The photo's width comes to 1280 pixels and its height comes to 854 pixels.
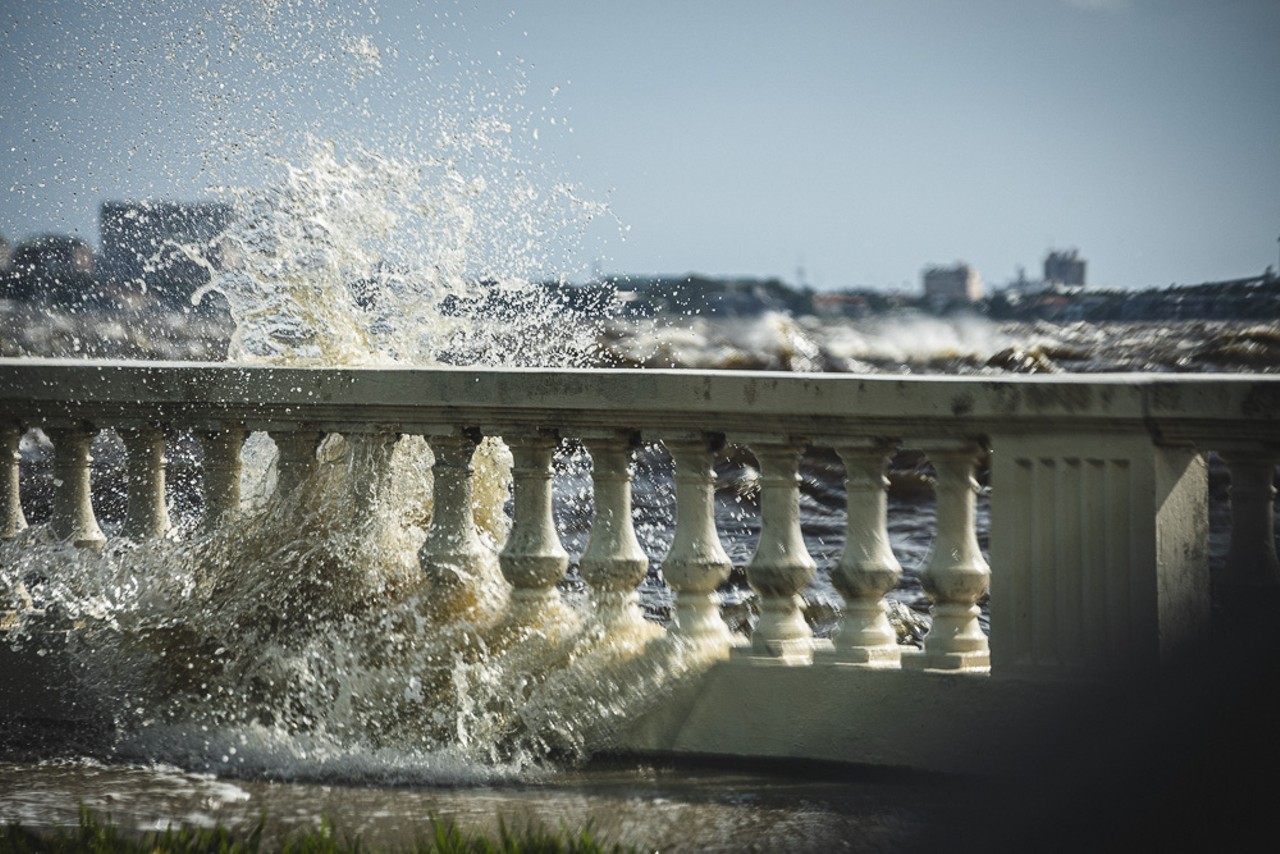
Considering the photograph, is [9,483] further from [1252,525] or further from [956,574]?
[1252,525]

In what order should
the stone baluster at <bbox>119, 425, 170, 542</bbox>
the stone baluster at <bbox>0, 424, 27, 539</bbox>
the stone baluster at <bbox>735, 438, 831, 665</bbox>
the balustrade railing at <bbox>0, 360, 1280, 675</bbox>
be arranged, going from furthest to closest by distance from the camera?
1. the stone baluster at <bbox>0, 424, 27, 539</bbox>
2. the stone baluster at <bbox>119, 425, 170, 542</bbox>
3. the stone baluster at <bbox>735, 438, 831, 665</bbox>
4. the balustrade railing at <bbox>0, 360, 1280, 675</bbox>

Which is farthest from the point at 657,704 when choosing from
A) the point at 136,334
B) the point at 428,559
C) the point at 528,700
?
the point at 136,334

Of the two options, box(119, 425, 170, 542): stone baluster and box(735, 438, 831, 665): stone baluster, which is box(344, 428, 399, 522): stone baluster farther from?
box(735, 438, 831, 665): stone baluster

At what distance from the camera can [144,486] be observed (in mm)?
4898

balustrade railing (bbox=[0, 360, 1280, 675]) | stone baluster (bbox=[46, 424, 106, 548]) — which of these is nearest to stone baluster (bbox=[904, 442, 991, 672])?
balustrade railing (bbox=[0, 360, 1280, 675])

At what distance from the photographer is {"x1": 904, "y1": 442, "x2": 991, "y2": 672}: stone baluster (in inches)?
160

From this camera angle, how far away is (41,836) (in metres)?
3.53

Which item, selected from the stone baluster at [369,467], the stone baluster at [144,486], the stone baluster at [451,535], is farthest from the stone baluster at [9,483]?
the stone baluster at [451,535]

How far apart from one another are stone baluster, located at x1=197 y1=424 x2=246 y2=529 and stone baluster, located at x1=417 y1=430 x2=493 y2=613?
701 mm

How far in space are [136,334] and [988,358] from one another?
52.7 feet

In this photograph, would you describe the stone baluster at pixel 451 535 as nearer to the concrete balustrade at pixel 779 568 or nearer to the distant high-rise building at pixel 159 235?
the concrete balustrade at pixel 779 568

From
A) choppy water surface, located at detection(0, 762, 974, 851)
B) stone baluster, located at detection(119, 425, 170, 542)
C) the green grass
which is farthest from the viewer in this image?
stone baluster, located at detection(119, 425, 170, 542)

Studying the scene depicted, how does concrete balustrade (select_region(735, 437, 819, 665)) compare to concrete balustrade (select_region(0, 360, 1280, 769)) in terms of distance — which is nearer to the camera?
concrete balustrade (select_region(0, 360, 1280, 769))

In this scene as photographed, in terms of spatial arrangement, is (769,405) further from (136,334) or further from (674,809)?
(136,334)
